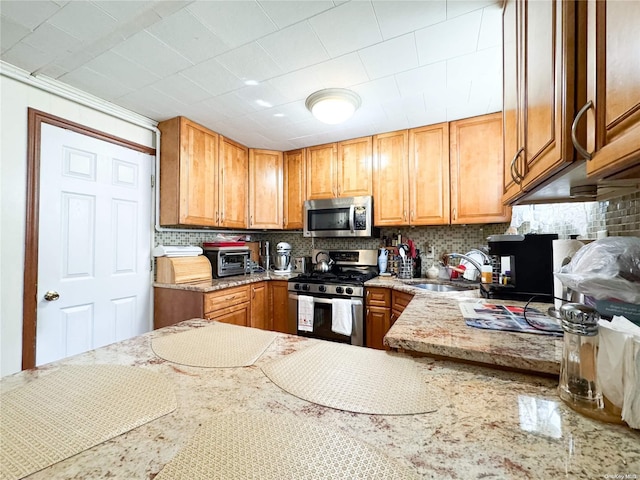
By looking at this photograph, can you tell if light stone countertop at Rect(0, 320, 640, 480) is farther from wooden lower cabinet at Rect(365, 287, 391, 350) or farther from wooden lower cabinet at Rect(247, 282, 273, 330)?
wooden lower cabinet at Rect(247, 282, 273, 330)

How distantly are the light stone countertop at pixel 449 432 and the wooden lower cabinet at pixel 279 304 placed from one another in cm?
213

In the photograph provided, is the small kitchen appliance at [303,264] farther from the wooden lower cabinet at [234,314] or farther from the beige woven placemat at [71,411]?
the beige woven placemat at [71,411]

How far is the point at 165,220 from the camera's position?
8.00ft

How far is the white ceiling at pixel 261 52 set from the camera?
130 centimetres

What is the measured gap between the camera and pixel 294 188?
3.25 m

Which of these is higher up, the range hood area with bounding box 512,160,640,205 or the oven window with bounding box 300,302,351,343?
the range hood area with bounding box 512,160,640,205

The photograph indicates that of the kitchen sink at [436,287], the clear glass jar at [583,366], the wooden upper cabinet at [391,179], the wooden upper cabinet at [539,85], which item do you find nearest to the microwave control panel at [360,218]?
the wooden upper cabinet at [391,179]

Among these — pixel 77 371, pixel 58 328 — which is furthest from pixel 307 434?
pixel 58 328

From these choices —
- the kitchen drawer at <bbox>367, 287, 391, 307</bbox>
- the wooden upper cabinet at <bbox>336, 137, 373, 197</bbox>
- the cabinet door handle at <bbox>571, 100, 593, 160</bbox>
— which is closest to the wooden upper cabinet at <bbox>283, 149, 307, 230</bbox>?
the wooden upper cabinet at <bbox>336, 137, 373, 197</bbox>

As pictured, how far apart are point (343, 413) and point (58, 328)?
224 centimetres

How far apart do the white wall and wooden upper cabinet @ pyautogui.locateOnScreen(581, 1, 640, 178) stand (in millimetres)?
2697

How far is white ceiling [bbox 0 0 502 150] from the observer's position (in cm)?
130

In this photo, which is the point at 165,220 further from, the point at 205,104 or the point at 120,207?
the point at 205,104

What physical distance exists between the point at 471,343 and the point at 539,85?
84 cm
